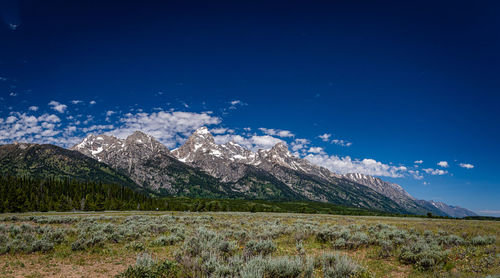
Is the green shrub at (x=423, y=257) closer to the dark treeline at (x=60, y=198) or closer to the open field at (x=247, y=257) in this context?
the open field at (x=247, y=257)

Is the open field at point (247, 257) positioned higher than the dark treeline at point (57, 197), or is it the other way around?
the open field at point (247, 257)

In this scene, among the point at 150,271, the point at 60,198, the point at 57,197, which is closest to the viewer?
the point at 150,271

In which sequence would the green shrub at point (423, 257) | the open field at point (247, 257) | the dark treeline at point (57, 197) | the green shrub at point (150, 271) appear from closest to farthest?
the open field at point (247, 257)
the green shrub at point (150, 271)
the green shrub at point (423, 257)
the dark treeline at point (57, 197)

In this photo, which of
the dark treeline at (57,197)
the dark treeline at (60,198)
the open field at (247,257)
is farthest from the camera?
the dark treeline at (60,198)

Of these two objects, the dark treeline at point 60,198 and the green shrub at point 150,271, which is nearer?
the green shrub at point 150,271

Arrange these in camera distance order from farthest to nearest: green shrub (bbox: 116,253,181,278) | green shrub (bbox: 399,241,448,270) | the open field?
1. green shrub (bbox: 399,241,448,270)
2. green shrub (bbox: 116,253,181,278)
3. the open field

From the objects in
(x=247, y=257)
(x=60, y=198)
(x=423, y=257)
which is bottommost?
(x=60, y=198)

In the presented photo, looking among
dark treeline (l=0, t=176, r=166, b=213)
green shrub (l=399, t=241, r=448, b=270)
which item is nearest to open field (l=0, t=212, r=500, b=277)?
green shrub (l=399, t=241, r=448, b=270)

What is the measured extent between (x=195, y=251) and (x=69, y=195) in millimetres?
114129

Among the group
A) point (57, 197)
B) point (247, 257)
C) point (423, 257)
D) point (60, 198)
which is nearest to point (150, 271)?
point (247, 257)

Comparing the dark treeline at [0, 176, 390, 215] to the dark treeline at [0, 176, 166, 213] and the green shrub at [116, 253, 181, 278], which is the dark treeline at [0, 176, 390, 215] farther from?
the green shrub at [116, 253, 181, 278]

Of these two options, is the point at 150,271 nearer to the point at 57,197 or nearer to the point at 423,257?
the point at 423,257

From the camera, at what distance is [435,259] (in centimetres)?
1166

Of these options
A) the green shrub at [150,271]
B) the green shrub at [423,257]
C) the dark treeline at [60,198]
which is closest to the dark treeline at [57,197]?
the dark treeline at [60,198]
